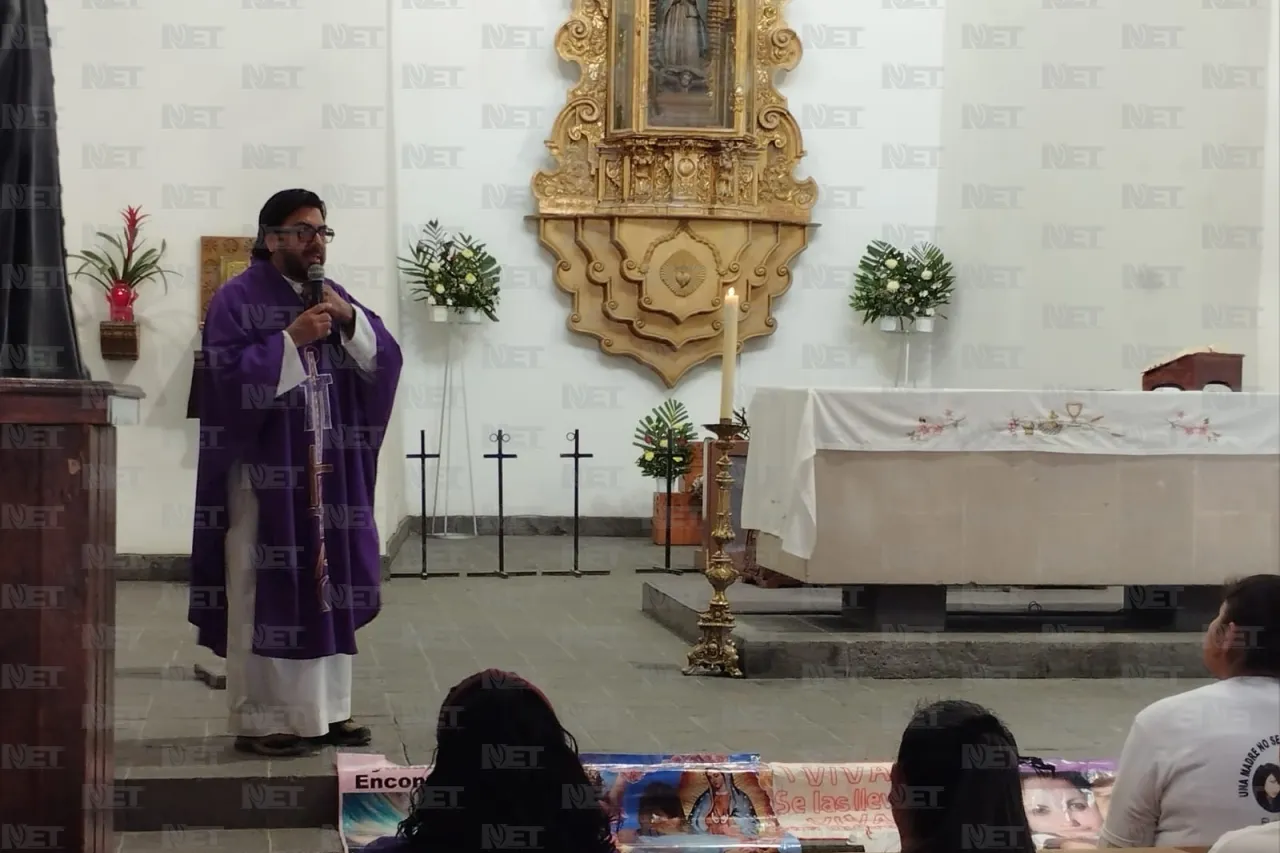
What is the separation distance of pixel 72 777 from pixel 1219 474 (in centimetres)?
492

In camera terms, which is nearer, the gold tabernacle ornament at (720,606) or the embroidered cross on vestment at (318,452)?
the embroidered cross on vestment at (318,452)

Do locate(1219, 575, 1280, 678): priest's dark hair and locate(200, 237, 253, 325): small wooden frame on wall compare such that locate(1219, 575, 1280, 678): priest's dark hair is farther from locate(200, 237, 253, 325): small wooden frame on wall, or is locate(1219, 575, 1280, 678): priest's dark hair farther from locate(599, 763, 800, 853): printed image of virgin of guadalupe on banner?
locate(200, 237, 253, 325): small wooden frame on wall

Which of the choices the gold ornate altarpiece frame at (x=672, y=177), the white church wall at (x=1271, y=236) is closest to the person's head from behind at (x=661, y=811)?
the white church wall at (x=1271, y=236)

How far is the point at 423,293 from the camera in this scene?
1036 cm

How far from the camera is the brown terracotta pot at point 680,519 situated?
32.5 ft

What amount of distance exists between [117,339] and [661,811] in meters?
4.90

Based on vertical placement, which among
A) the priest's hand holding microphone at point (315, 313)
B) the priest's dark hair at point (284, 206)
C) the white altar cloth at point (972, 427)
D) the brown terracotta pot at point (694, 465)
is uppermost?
the priest's dark hair at point (284, 206)

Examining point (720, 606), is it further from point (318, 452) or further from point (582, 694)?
point (318, 452)

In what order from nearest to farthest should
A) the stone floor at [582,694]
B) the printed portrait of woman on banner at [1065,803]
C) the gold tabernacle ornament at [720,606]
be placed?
1. the printed portrait of woman on banner at [1065,803]
2. the stone floor at [582,694]
3. the gold tabernacle ornament at [720,606]

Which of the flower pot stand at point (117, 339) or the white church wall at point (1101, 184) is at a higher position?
the white church wall at point (1101, 184)

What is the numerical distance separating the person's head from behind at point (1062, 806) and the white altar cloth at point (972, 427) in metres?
1.61

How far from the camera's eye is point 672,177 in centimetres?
1058

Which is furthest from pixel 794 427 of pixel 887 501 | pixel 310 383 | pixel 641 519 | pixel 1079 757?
pixel 641 519

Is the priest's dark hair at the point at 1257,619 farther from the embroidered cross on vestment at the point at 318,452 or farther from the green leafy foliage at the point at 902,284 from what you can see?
the green leafy foliage at the point at 902,284
